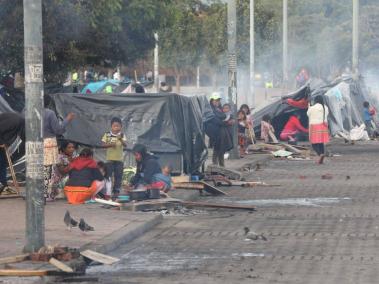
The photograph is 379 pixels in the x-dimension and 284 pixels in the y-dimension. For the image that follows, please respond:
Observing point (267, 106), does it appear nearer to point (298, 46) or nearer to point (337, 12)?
point (298, 46)

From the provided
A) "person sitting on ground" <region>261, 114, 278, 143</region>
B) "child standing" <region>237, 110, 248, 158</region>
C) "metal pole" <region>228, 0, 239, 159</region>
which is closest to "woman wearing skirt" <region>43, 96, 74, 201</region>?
"metal pole" <region>228, 0, 239, 159</region>

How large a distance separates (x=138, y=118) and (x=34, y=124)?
Result: 1029 cm

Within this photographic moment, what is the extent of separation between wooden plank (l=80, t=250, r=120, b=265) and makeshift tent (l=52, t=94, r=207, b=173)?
9.63 m

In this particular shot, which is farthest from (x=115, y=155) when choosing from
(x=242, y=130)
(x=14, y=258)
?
(x=242, y=130)

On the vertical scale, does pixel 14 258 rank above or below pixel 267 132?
below

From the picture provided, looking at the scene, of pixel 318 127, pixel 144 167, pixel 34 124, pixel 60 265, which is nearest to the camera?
pixel 60 265

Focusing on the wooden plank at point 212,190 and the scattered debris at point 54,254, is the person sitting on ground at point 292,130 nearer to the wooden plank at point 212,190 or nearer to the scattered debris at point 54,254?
the wooden plank at point 212,190

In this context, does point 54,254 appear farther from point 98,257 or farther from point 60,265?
point 60,265

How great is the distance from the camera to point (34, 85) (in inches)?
452

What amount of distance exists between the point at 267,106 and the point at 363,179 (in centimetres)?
1534

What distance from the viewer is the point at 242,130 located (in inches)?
1286

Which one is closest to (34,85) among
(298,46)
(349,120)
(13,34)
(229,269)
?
(229,269)

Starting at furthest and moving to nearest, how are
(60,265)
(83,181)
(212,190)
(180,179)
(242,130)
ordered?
(242,130), (180,179), (212,190), (83,181), (60,265)

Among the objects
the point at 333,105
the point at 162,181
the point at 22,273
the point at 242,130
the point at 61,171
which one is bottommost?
the point at 22,273
